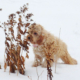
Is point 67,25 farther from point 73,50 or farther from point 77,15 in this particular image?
point 73,50

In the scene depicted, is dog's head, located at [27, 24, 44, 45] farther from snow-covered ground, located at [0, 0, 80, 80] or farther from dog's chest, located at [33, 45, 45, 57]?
snow-covered ground, located at [0, 0, 80, 80]

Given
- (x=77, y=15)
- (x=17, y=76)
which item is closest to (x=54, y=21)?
(x=77, y=15)

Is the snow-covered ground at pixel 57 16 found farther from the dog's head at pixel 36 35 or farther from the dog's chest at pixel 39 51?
the dog's head at pixel 36 35

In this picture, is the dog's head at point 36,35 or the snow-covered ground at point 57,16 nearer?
the dog's head at point 36,35

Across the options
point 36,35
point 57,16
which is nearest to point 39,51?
point 36,35

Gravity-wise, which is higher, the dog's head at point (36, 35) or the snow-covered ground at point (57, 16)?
the snow-covered ground at point (57, 16)

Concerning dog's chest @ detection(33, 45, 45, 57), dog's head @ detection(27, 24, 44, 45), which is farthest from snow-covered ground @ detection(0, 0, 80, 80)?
dog's head @ detection(27, 24, 44, 45)

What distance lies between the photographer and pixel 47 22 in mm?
9062

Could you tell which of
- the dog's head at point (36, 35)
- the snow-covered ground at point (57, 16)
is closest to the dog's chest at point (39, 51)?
the dog's head at point (36, 35)

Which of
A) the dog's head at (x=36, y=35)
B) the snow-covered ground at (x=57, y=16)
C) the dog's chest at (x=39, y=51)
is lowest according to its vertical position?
the dog's chest at (x=39, y=51)

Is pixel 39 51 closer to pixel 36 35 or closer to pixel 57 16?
pixel 36 35

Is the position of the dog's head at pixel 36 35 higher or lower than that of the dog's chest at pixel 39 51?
higher

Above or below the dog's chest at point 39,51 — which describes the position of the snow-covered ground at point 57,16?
above

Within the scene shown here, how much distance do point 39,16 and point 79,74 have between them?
6779 millimetres
